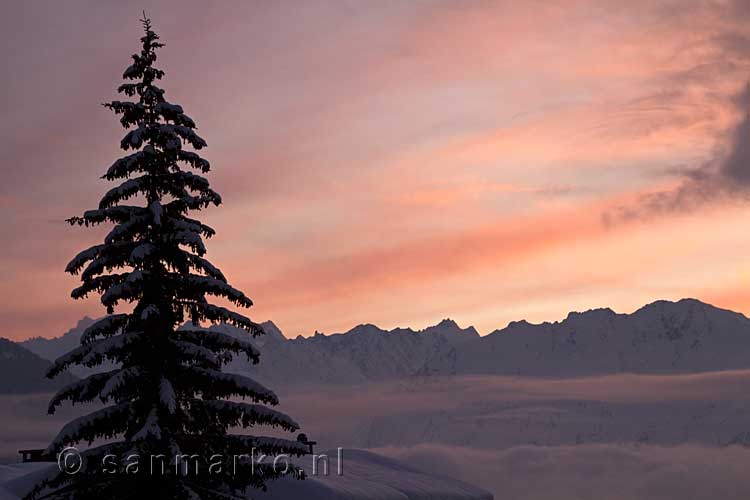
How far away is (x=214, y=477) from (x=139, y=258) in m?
5.44

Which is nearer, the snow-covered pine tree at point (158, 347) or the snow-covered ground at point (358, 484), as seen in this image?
the snow-covered pine tree at point (158, 347)

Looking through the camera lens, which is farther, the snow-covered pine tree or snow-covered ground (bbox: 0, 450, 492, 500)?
snow-covered ground (bbox: 0, 450, 492, 500)

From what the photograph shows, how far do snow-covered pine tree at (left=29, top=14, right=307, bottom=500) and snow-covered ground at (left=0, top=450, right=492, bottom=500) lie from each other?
2615 cm

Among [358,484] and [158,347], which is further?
[358,484]

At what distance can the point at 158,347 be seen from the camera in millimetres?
25328

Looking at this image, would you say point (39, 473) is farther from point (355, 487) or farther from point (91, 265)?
point (91, 265)

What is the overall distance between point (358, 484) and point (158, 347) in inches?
1559

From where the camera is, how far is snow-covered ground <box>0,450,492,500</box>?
53125 millimetres

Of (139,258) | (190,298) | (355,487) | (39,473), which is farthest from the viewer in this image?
(355,487)

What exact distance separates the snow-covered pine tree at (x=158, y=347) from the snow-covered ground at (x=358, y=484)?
1030 inches

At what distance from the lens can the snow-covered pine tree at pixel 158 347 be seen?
24.7 meters

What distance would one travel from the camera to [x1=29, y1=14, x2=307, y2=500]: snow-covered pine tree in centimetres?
2469

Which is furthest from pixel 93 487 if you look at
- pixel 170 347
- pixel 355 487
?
pixel 355 487

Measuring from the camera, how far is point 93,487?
82.3 ft
